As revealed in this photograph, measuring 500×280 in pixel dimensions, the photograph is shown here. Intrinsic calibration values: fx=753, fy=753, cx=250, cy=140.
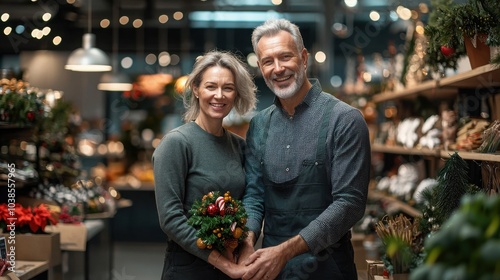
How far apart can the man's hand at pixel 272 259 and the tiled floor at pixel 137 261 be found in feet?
18.4

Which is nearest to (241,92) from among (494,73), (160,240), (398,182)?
(494,73)

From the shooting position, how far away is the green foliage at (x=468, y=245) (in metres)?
1.49

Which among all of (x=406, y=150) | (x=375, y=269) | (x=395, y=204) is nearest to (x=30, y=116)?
(x=375, y=269)

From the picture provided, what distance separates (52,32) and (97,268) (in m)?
5.61

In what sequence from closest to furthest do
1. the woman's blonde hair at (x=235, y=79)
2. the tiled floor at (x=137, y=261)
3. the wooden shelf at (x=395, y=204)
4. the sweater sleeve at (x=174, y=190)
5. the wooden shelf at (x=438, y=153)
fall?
1. the sweater sleeve at (x=174, y=190)
2. the woman's blonde hair at (x=235, y=79)
3. the wooden shelf at (x=438, y=153)
4. the wooden shelf at (x=395, y=204)
5. the tiled floor at (x=137, y=261)

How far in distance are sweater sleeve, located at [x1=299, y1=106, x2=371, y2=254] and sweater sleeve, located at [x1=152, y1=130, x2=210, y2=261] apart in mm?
450

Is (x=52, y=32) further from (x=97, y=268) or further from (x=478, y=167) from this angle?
(x=478, y=167)

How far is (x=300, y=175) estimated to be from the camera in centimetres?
308

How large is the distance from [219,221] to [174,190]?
0.90 ft

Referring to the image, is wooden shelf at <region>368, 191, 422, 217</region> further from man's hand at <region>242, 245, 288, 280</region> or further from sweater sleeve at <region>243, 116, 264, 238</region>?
man's hand at <region>242, 245, 288, 280</region>

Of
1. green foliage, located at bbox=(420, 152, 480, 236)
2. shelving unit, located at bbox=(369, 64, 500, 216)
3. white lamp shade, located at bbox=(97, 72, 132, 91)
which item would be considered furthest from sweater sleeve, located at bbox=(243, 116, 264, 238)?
white lamp shade, located at bbox=(97, 72, 132, 91)

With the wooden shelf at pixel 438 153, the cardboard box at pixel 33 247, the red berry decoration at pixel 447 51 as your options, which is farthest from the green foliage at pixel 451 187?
the cardboard box at pixel 33 247

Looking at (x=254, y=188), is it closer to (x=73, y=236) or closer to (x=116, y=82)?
(x=73, y=236)

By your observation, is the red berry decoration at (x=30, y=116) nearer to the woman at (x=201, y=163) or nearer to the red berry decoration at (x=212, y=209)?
the woman at (x=201, y=163)
